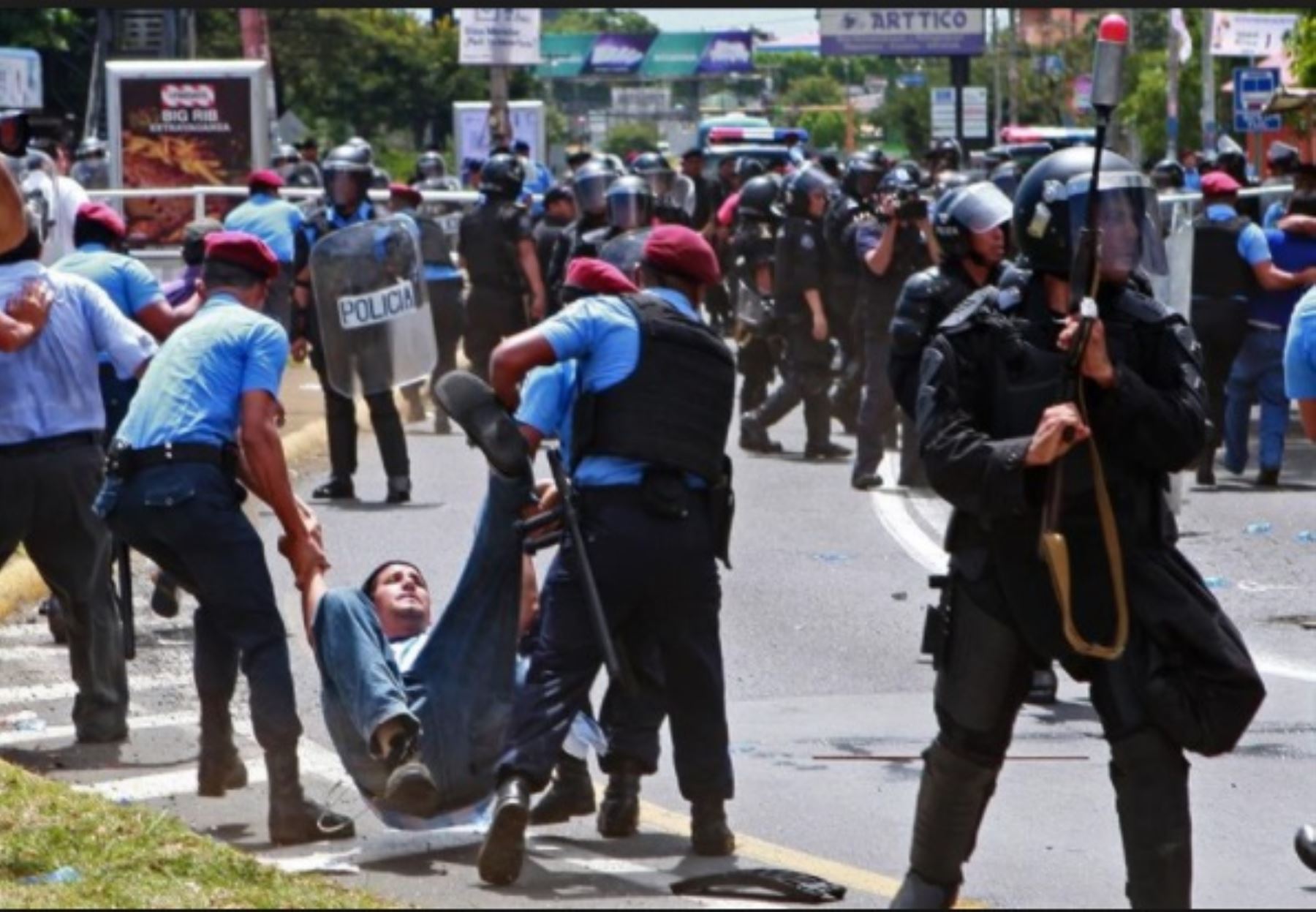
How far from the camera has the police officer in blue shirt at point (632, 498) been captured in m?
7.27

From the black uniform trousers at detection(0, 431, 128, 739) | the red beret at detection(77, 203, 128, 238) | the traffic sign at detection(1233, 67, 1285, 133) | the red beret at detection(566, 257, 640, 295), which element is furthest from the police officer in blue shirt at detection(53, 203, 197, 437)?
the traffic sign at detection(1233, 67, 1285, 133)

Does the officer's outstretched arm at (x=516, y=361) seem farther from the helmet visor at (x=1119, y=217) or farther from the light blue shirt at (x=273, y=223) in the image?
the light blue shirt at (x=273, y=223)

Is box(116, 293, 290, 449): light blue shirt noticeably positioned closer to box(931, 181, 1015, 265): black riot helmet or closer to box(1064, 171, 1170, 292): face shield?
box(931, 181, 1015, 265): black riot helmet

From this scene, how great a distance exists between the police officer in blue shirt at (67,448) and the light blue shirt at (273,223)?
6.91m

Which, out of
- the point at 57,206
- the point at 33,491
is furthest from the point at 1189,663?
the point at 57,206

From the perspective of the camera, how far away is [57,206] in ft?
47.3

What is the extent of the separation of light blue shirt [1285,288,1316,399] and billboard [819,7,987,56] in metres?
58.6

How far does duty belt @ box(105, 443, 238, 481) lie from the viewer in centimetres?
830

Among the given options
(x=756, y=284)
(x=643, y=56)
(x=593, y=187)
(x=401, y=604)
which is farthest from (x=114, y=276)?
(x=643, y=56)

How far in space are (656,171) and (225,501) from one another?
13.7 meters

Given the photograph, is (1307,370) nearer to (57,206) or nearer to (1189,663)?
(1189,663)

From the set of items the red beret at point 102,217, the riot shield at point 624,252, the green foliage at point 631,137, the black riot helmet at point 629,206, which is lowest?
the green foliage at point 631,137

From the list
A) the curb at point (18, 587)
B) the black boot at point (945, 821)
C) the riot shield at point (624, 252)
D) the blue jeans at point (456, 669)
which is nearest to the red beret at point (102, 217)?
the curb at point (18, 587)

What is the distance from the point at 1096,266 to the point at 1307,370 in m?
2.35
